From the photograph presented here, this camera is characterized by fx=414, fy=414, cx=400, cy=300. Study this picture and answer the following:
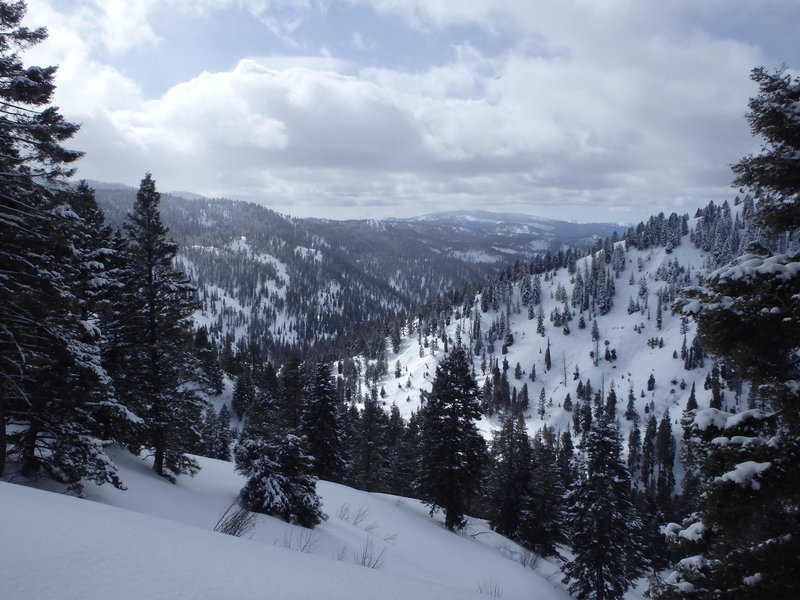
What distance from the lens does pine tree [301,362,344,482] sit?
29922mm

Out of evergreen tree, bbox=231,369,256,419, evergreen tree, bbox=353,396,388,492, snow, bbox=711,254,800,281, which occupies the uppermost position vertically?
snow, bbox=711,254,800,281

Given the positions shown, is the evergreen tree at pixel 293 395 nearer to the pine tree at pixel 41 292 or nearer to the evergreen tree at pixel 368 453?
the evergreen tree at pixel 368 453

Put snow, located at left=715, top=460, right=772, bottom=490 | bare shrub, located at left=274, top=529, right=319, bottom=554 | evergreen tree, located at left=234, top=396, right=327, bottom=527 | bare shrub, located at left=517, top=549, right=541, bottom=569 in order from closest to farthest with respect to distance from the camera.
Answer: snow, located at left=715, top=460, right=772, bottom=490
bare shrub, located at left=274, top=529, right=319, bottom=554
evergreen tree, located at left=234, top=396, right=327, bottom=527
bare shrub, located at left=517, top=549, right=541, bottom=569

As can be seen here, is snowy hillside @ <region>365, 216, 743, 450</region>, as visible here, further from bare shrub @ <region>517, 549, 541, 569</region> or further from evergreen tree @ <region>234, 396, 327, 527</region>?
evergreen tree @ <region>234, 396, 327, 527</region>

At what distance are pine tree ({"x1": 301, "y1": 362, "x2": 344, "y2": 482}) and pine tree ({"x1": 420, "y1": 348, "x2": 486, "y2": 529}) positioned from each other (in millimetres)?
7976

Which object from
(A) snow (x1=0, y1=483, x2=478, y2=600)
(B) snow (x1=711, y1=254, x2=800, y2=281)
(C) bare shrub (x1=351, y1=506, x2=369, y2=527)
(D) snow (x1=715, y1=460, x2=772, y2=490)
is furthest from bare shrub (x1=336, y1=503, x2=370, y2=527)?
(B) snow (x1=711, y1=254, x2=800, y2=281)

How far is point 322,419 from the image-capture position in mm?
30156

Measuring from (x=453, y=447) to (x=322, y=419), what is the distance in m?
10.3

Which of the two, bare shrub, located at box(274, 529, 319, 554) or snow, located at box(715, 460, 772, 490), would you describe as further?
bare shrub, located at box(274, 529, 319, 554)

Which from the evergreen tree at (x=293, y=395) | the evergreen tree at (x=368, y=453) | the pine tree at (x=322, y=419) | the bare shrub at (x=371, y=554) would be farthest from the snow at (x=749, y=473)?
the evergreen tree at (x=368, y=453)

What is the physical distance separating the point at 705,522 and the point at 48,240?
497 inches

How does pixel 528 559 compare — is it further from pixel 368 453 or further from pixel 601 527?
pixel 368 453

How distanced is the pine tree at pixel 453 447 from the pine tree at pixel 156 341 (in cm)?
1379

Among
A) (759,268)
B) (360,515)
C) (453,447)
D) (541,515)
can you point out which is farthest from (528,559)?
(759,268)
